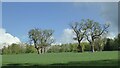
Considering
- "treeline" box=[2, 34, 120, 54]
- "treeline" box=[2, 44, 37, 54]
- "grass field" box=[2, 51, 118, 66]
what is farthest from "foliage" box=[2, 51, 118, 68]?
"treeline" box=[2, 34, 120, 54]

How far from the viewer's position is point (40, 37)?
8475cm

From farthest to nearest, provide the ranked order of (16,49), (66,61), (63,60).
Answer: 1. (16,49)
2. (63,60)
3. (66,61)

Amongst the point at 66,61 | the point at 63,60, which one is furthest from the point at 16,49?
the point at 66,61

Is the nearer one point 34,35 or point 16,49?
point 16,49

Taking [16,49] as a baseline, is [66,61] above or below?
above

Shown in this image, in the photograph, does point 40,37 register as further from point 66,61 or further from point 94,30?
point 66,61

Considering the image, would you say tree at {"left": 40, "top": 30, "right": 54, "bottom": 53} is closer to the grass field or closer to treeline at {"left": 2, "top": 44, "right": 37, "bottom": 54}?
treeline at {"left": 2, "top": 44, "right": 37, "bottom": 54}

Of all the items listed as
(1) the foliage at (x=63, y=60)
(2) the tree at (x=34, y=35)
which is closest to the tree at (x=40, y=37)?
(2) the tree at (x=34, y=35)

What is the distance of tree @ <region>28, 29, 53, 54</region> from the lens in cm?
8144

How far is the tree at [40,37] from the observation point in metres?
81.4

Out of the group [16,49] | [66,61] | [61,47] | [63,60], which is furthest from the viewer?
[61,47]

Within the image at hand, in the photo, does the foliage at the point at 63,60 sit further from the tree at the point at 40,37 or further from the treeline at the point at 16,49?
the tree at the point at 40,37

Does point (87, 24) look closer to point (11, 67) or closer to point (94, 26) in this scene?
point (94, 26)

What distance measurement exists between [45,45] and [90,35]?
1493 cm
